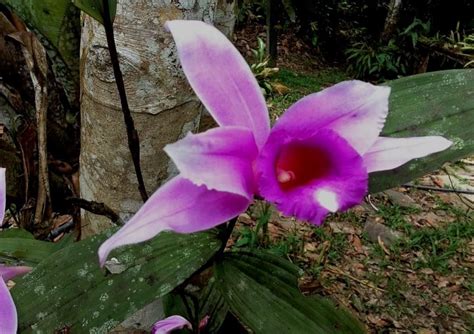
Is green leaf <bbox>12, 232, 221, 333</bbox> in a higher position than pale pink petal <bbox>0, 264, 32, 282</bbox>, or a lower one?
higher

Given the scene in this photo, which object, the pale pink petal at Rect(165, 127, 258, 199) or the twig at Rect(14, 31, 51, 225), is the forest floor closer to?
the twig at Rect(14, 31, 51, 225)

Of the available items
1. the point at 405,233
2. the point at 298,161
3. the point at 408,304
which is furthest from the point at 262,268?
the point at 405,233

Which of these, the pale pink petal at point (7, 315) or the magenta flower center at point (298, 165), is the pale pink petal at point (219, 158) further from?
the pale pink petal at point (7, 315)

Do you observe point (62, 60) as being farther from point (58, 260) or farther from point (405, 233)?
point (405, 233)

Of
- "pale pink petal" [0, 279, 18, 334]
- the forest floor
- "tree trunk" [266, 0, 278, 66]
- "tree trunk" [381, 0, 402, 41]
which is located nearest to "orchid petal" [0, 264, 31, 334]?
"pale pink petal" [0, 279, 18, 334]

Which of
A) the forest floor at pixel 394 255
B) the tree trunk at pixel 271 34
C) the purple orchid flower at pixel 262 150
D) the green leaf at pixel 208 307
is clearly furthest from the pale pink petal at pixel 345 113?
the tree trunk at pixel 271 34
